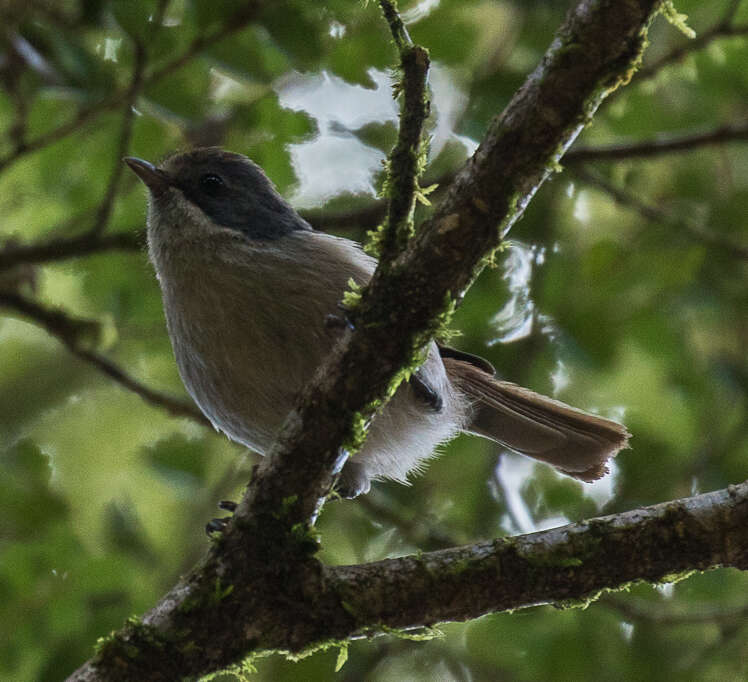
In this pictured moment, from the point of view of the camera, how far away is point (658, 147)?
4.62 meters

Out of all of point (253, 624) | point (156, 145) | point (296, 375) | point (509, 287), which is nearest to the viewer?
point (253, 624)

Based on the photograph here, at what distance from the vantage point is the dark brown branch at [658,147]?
4.62m

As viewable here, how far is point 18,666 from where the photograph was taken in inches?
152

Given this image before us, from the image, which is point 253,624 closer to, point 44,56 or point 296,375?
point 296,375

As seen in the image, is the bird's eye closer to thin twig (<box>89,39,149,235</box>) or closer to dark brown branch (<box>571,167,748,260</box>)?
thin twig (<box>89,39,149,235</box>)

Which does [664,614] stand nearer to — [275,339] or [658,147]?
[658,147]

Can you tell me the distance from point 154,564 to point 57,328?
135 centimetres

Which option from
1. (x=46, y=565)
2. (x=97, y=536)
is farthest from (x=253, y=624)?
(x=97, y=536)

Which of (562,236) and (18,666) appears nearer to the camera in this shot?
(18,666)

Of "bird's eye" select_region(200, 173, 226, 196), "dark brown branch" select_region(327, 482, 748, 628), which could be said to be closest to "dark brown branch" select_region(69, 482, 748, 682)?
"dark brown branch" select_region(327, 482, 748, 628)

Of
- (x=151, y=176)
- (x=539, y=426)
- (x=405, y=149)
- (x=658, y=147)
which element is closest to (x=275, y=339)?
(x=151, y=176)

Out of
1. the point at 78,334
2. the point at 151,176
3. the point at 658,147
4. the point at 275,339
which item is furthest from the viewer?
the point at 658,147

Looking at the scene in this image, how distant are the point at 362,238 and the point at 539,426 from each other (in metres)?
1.54

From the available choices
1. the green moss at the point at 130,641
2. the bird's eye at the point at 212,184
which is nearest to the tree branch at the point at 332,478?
the green moss at the point at 130,641
